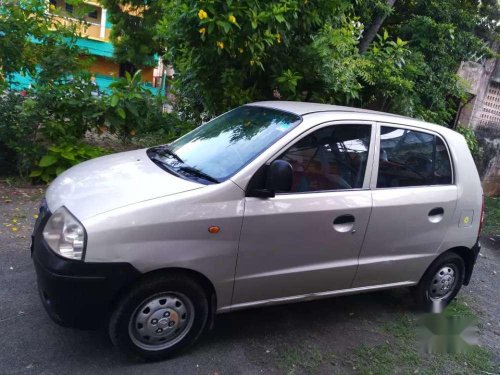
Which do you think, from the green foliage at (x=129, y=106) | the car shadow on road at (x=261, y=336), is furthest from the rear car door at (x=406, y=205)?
the green foliage at (x=129, y=106)

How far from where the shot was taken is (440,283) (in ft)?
14.5

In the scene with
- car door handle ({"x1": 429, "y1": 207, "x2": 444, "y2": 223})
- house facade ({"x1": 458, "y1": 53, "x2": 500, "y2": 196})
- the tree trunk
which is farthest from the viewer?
house facade ({"x1": 458, "y1": 53, "x2": 500, "y2": 196})

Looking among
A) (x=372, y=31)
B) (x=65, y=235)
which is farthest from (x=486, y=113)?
(x=65, y=235)

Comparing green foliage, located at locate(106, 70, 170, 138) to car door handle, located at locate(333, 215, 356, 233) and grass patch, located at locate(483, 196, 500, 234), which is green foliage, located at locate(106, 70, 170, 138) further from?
grass patch, located at locate(483, 196, 500, 234)

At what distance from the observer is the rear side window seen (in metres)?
3.86

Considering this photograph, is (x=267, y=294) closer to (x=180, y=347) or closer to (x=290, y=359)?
(x=290, y=359)

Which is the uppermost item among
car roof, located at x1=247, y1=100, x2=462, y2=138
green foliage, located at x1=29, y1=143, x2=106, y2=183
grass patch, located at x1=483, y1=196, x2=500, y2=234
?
car roof, located at x1=247, y1=100, x2=462, y2=138

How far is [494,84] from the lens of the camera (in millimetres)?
10383

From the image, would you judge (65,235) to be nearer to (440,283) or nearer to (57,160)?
(440,283)

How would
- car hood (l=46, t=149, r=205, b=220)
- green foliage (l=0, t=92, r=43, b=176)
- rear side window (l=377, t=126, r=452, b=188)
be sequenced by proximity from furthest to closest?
green foliage (l=0, t=92, r=43, b=176) → rear side window (l=377, t=126, r=452, b=188) → car hood (l=46, t=149, r=205, b=220)

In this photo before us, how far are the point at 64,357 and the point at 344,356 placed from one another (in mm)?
Result: 1980

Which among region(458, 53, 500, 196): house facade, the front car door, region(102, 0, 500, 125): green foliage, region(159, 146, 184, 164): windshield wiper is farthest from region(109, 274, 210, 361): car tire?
region(458, 53, 500, 196): house facade

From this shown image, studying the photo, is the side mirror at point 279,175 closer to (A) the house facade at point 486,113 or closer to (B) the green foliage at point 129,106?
(B) the green foliage at point 129,106

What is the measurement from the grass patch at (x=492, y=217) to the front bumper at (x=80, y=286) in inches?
265
